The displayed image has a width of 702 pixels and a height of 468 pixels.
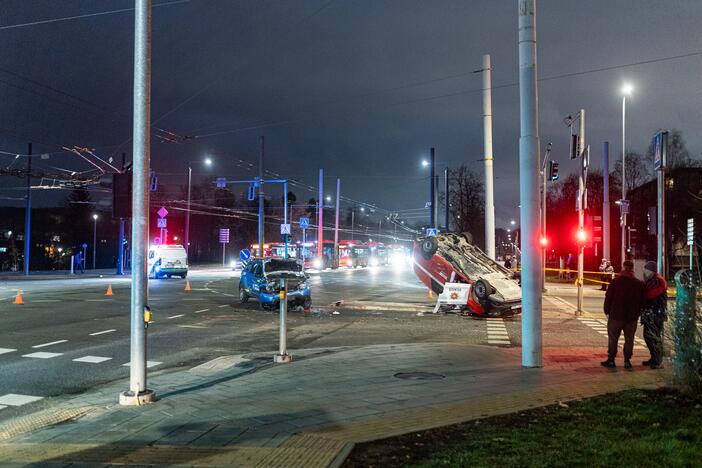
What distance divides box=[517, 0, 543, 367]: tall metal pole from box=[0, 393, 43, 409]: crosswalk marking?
734cm

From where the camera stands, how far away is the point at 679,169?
5219 cm

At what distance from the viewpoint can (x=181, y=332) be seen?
48.3 feet

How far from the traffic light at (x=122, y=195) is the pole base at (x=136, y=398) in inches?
92.2

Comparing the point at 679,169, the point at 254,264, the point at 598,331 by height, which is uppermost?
the point at 679,169

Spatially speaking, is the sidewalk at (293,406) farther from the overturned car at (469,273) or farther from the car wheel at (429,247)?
the car wheel at (429,247)

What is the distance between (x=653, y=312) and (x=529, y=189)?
9.35 feet

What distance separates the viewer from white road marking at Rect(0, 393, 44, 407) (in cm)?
765

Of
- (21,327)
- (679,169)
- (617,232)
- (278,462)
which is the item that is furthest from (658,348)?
(617,232)

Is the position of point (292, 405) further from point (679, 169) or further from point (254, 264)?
point (679, 169)

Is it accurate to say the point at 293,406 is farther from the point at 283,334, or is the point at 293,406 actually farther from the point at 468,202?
the point at 468,202

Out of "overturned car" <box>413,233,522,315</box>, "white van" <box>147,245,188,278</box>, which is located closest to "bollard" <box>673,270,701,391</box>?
"overturned car" <box>413,233,522,315</box>

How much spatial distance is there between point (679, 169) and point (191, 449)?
5628 cm

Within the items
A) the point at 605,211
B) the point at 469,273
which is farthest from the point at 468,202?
the point at 469,273

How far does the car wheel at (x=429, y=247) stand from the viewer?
68.7 ft
